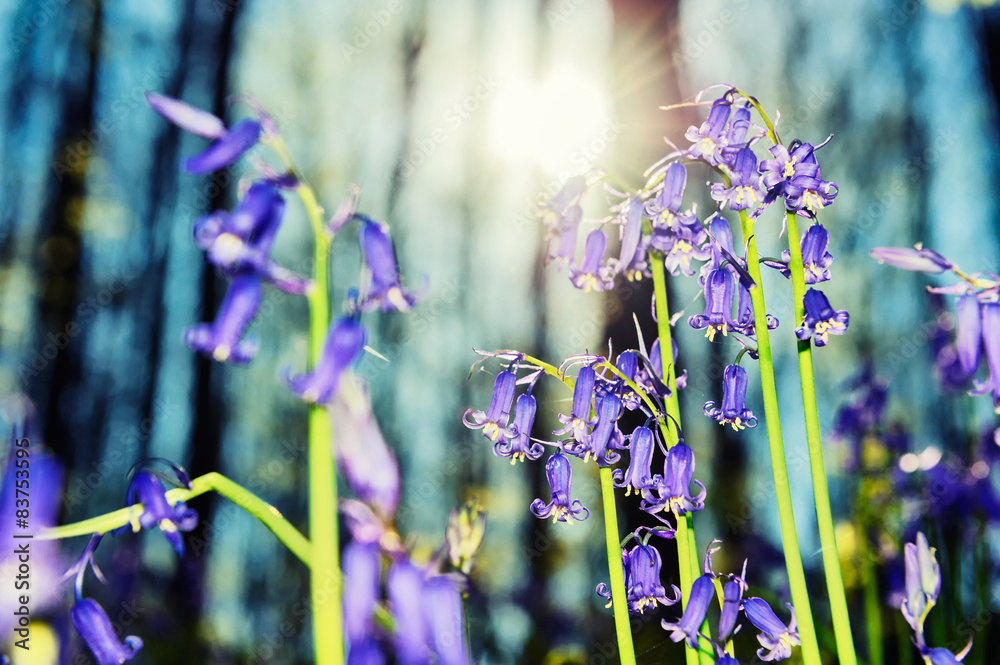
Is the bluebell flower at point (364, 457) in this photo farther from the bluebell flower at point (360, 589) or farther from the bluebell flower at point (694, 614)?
→ the bluebell flower at point (694, 614)

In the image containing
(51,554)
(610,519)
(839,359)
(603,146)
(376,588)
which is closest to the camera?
(376,588)

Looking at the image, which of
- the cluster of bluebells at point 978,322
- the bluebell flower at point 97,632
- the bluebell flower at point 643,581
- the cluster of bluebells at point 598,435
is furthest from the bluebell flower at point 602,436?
the bluebell flower at point 97,632

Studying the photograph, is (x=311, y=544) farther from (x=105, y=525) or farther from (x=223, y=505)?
(x=223, y=505)

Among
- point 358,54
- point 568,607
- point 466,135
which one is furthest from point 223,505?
point 358,54

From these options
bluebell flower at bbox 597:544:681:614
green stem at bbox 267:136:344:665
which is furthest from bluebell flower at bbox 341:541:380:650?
bluebell flower at bbox 597:544:681:614

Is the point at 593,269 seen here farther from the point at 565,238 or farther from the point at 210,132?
the point at 210,132

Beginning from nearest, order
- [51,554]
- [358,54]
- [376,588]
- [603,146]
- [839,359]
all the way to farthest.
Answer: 1. [376,588]
2. [51,554]
3. [603,146]
4. [839,359]
5. [358,54]
